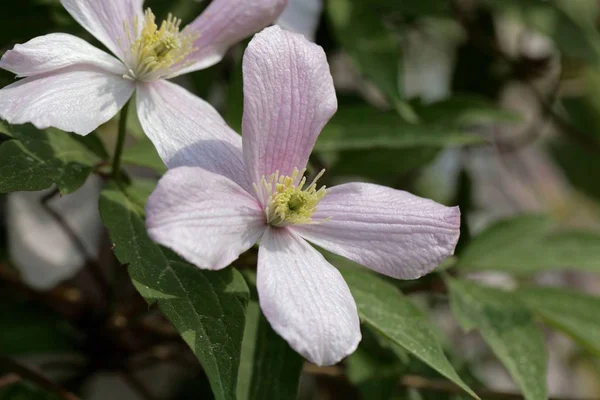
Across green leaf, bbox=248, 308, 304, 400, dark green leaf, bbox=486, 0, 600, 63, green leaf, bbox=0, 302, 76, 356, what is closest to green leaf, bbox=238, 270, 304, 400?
green leaf, bbox=248, 308, 304, 400

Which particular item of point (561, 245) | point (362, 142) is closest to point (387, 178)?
point (561, 245)

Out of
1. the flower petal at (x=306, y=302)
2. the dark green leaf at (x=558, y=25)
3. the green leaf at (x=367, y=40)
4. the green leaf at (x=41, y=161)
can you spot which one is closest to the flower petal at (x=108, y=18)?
the green leaf at (x=41, y=161)

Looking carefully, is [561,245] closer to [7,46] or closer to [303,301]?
[303,301]

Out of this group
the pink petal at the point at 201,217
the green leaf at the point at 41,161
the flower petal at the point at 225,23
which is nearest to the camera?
the pink petal at the point at 201,217

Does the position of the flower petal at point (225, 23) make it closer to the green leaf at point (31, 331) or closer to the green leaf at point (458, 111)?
the green leaf at point (458, 111)

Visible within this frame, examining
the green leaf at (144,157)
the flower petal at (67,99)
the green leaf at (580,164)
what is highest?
the flower petal at (67,99)

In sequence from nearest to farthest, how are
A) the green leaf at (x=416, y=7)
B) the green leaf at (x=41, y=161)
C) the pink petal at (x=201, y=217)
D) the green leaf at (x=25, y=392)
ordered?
1. the pink petal at (x=201, y=217)
2. the green leaf at (x=41, y=161)
3. the green leaf at (x=25, y=392)
4. the green leaf at (x=416, y=7)
